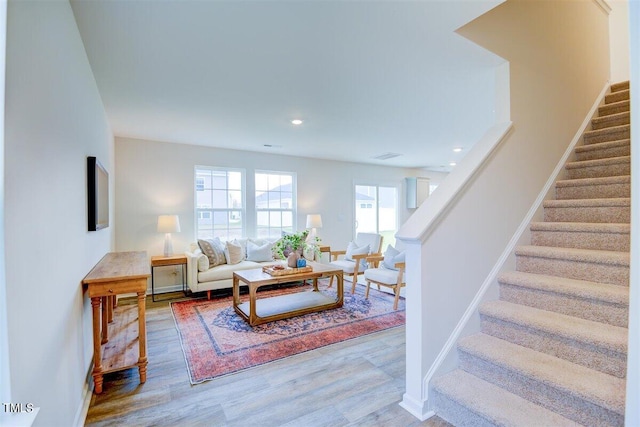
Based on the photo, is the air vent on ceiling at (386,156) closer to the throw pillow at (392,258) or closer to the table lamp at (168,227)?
the throw pillow at (392,258)

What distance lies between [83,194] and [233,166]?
3393 millimetres

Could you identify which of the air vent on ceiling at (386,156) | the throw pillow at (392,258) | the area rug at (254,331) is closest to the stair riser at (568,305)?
the area rug at (254,331)

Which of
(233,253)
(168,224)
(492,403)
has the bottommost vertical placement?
(492,403)

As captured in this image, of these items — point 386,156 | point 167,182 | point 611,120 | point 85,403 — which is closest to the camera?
point 85,403

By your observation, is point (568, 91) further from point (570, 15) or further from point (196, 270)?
point (196, 270)

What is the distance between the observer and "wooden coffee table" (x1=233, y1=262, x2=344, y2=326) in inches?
133

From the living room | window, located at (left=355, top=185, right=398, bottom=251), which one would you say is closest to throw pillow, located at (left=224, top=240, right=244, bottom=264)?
the living room

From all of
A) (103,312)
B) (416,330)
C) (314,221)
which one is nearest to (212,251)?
(103,312)

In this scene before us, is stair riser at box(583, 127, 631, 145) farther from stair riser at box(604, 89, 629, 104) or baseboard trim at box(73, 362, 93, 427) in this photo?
baseboard trim at box(73, 362, 93, 427)

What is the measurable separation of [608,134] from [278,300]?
4.01 metres

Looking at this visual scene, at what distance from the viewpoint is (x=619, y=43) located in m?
4.20

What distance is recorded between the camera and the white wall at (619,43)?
414 centimetres

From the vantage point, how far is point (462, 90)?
2.99 m

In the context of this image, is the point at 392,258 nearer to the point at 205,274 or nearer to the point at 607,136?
the point at 607,136
